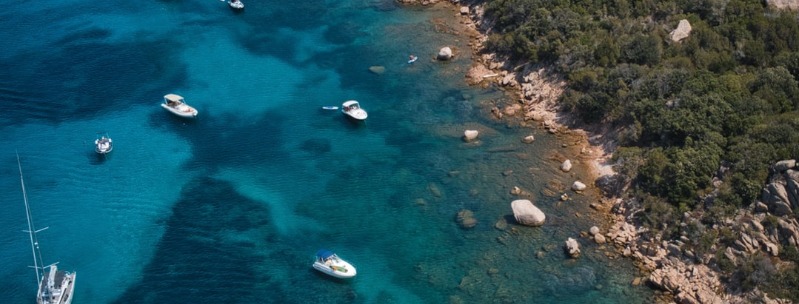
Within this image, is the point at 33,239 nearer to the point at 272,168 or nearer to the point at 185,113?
the point at 185,113

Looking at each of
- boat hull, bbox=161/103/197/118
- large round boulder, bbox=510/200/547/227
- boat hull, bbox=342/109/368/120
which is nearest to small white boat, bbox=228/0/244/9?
boat hull, bbox=161/103/197/118

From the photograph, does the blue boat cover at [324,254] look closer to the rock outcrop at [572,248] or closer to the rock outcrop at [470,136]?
the rock outcrop at [572,248]


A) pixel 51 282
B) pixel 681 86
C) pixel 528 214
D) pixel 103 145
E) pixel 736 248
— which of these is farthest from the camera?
pixel 103 145

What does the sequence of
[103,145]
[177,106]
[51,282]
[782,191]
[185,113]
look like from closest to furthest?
[782,191]
[51,282]
[103,145]
[185,113]
[177,106]

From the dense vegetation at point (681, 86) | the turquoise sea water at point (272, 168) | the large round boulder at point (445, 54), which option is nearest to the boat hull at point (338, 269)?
the turquoise sea water at point (272, 168)

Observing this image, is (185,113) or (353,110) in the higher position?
(353,110)

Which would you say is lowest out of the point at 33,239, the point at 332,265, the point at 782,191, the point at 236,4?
the point at 33,239

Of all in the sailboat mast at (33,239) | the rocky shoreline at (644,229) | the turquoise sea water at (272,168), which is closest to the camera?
the rocky shoreline at (644,229)

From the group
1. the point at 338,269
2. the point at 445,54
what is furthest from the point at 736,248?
the point at 445,54
